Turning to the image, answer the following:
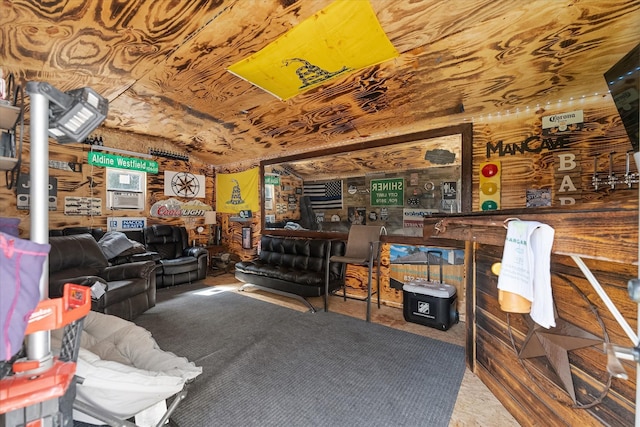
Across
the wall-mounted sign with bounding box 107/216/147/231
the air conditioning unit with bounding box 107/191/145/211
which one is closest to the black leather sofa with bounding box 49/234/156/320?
the wall-mounted sign with bounding box 107/216/147/231

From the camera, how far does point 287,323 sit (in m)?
2.94

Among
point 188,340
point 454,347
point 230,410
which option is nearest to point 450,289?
point 454,347

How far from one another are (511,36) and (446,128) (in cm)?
122

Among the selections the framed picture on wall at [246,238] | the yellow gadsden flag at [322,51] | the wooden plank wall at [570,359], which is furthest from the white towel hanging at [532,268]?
the framed picture on wall at [246,238]

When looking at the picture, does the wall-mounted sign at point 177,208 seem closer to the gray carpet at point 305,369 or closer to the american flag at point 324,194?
the american flag at point 324,194

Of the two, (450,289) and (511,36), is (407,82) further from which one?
(450,289)

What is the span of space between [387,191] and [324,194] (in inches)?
48.8

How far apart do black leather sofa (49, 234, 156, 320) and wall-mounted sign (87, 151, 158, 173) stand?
6.02 ft

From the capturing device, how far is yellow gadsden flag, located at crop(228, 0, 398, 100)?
1.87 metres

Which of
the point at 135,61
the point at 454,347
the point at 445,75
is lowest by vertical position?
the point at 454,347

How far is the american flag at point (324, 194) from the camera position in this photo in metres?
5.04

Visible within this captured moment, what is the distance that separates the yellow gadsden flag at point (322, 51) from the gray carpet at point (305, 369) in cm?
261

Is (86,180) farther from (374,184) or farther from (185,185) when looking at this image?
(374,184)

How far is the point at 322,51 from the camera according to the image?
222 cm
